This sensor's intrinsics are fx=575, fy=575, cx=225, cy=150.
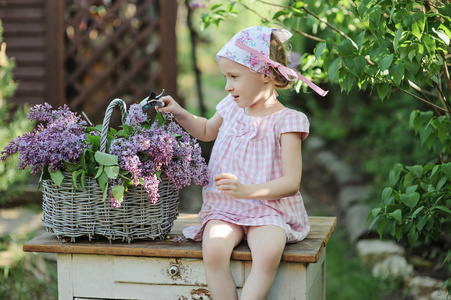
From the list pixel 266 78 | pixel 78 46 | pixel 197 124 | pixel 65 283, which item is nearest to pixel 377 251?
pixel 197 124

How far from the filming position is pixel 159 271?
214 cm

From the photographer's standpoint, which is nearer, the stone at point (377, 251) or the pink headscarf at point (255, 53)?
the pink headscarf at point (255, 53)

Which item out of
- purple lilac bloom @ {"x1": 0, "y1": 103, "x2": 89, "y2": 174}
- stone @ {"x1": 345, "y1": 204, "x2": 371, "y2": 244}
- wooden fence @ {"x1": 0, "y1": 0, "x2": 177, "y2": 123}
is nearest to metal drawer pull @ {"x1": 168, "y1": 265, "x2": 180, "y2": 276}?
purple lilac bloom @ {"x1": 0, "y1": 103, "x2": 89, "y2": 174}

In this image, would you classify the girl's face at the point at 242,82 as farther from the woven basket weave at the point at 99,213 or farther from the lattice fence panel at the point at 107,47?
the lattice fence panel at the point at 107,47

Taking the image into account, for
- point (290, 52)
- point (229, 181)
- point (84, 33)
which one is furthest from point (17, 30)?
point (229, 181)

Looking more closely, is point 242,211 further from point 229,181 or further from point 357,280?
point 357,280

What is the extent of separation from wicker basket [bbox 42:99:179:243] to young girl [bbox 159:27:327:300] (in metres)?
0.18

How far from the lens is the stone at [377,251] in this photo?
399 cm

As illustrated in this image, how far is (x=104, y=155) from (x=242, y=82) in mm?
613

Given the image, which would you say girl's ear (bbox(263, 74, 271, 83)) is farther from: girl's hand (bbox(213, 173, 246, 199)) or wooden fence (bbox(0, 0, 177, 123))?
wooden fence (bbox(0, 0, 177, 123))

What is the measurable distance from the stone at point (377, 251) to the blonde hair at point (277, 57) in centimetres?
209

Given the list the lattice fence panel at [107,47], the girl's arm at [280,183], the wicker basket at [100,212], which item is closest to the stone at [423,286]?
the girl's arm at [280,183]

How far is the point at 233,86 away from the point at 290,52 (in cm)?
40

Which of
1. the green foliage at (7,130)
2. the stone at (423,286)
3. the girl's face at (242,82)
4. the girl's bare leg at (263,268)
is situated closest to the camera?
the girl's bare leg at (263,268)
